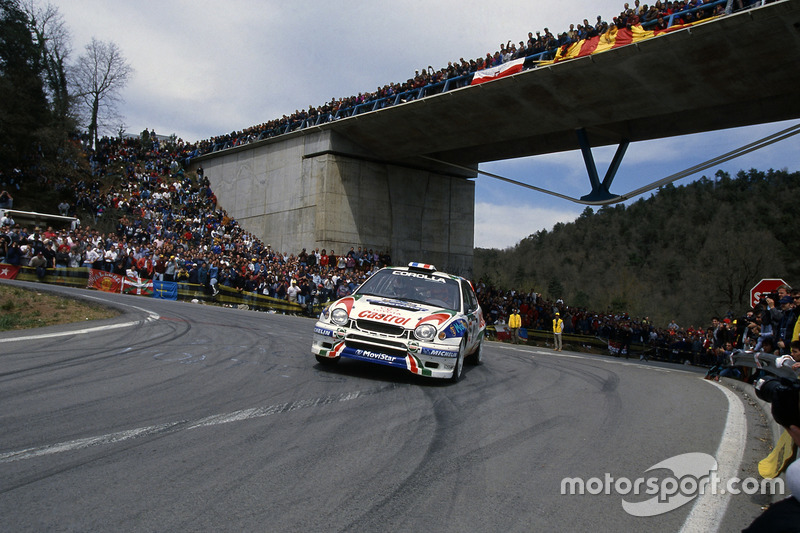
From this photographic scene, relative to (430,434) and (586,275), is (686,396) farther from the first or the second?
(586,275)

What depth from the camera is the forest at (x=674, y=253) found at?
5559 centimetres

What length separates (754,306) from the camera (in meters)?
14.9

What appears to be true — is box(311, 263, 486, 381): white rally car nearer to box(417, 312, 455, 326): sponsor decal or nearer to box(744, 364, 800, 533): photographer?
box(417, 312, 455, 326): sponsor decal

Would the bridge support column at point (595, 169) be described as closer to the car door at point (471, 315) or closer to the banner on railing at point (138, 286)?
the car door at point (471, 315)

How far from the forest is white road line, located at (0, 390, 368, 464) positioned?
44.1m

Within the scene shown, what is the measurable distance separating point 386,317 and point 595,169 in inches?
820

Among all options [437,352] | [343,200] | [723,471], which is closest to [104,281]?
[343,200]

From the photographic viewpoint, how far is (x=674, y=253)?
3255 inches

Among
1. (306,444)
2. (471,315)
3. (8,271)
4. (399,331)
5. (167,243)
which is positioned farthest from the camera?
(167,243)

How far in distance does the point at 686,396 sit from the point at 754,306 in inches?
262

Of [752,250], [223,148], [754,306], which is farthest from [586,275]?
[754,306]

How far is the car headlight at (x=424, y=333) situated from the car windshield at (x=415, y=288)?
3.29ft

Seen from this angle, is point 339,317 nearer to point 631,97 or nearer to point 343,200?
point 631,97

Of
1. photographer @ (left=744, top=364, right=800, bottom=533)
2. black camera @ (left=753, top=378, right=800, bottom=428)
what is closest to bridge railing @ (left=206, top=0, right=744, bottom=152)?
photographer @ (left=744, top=364, right=800, bottom=533)
